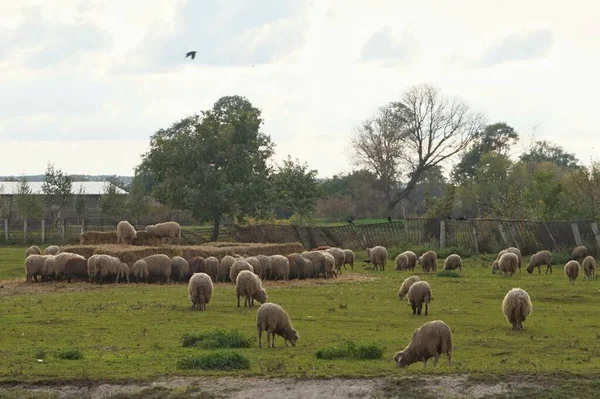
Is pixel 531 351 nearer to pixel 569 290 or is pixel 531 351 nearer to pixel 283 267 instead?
pixel 569 290

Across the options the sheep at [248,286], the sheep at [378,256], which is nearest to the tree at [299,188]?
the sheep at [378,256]

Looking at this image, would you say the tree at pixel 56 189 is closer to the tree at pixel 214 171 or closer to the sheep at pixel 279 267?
the tree at pixel 214 171

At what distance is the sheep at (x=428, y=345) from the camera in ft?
55.3

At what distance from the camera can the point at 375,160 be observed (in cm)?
9388

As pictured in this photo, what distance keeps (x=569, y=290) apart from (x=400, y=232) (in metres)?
26.5

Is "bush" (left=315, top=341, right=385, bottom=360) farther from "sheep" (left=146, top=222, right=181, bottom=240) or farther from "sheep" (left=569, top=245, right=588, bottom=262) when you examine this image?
"sheep" (left=569, top=245, right=588, bottom=262)

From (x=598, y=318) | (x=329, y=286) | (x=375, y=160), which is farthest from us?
(x=375, y=160)

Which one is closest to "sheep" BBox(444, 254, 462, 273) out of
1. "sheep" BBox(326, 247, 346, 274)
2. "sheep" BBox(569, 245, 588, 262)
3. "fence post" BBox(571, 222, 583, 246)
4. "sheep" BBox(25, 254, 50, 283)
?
"sheep" BBox(326, 247, 346, 274)

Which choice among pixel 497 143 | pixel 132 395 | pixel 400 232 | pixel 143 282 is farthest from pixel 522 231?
pixel 497 143

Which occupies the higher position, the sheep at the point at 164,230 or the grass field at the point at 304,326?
the sheep at the point at 164,230

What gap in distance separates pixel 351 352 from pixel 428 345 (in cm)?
176

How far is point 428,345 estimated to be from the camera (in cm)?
1689

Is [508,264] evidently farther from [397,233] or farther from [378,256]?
[397,233]

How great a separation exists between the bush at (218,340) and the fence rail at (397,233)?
32.0m
